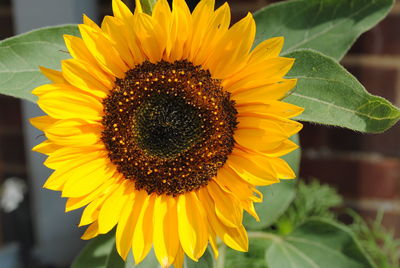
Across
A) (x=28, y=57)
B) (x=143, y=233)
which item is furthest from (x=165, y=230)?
(x=28, y=57)

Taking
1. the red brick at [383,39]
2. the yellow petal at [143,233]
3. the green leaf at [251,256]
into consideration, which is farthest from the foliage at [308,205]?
the yellow petal at [143,233]

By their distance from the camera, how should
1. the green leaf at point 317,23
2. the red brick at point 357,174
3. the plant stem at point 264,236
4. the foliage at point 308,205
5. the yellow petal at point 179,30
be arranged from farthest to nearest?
the red brick at point 357,174 → the foliage at point 308,205 → the plant stem at point 264,236 → the green leaf at point 317,23 → the yellow petal at point 179,30

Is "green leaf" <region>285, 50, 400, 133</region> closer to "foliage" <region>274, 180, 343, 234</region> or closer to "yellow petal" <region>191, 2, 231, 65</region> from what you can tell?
"yellow petal" <region>191, 2, 231, 65</region>

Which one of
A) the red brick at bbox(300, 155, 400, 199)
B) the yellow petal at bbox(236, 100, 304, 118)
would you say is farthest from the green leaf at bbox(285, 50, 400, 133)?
the red brick at bbox(300, 155, 400, 199)

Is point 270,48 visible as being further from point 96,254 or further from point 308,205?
point 308,205

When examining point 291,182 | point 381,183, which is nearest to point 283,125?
point 291,182

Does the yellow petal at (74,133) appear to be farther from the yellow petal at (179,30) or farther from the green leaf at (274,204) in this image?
the green leaf at (274,204)
